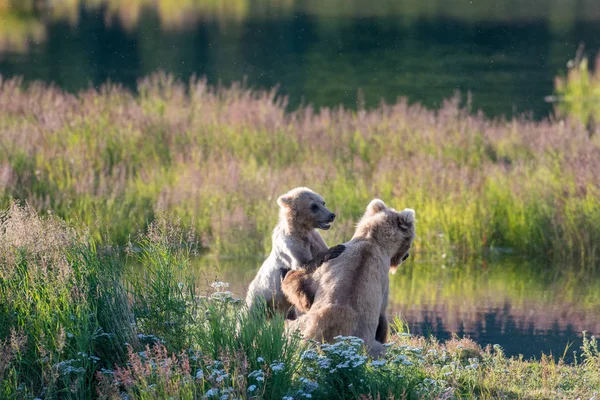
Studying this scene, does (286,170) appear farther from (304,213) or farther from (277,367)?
(277,367)

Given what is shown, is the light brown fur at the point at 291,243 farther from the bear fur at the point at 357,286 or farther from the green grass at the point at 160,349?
the green grass at the point at 160,349

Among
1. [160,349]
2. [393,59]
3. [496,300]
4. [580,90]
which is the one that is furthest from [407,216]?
[393,59]

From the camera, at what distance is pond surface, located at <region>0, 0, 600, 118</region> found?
35.1m

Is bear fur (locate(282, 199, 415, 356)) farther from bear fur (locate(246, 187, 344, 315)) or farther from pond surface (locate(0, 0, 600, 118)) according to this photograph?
pond surface (locate(0, 0, 600, 118))

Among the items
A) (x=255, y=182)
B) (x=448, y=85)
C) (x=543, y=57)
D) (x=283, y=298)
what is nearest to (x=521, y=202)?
(x=255, y=182)

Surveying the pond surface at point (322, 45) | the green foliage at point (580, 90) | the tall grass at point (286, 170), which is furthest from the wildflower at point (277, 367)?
the green foliage at point (580, 90)

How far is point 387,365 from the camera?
7.35 m

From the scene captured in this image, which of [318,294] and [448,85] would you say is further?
[448,85]

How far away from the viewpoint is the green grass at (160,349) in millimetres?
6934

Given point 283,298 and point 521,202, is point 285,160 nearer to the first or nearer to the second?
point 521,202

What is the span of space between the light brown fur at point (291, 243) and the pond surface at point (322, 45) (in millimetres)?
20085

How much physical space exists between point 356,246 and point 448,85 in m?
27.5

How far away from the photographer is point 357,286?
772 cm

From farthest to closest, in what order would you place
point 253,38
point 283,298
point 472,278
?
point 253,38
point 472,278
point 283,298
